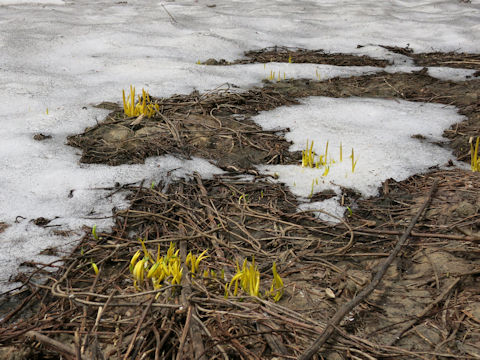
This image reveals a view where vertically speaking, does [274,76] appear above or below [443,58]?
below

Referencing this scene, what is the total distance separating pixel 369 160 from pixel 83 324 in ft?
6.47

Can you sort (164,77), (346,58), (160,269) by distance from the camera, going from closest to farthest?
(160,269) < (164,77) < (346,58)

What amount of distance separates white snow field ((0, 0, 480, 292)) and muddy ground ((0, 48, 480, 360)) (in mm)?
152

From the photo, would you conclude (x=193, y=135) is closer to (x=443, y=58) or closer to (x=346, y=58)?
(x=346, y=58)

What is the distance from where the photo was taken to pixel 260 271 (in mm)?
1835

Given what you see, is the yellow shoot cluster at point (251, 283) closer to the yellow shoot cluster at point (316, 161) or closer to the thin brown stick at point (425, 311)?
the thin brown stick at point (425, 311)

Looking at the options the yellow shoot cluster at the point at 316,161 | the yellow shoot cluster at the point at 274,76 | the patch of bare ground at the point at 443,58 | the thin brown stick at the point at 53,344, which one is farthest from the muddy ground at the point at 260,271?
the patch of bare ground at the point at 443,58

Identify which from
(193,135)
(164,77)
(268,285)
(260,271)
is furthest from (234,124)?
(268,285)

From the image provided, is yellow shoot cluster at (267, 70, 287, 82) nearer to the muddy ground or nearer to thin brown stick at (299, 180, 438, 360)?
the muddy ground

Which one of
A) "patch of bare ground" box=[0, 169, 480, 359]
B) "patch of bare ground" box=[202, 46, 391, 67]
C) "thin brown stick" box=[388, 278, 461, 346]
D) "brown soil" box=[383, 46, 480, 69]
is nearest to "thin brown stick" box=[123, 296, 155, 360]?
"patch of bare ground" box=[0, 169, 480, 359]

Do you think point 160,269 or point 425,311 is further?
point 160,269


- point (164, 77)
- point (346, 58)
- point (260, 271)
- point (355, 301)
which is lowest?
point (260, 271)

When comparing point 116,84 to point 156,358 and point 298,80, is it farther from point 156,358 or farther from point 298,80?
point 156,358

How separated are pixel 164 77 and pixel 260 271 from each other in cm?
265
